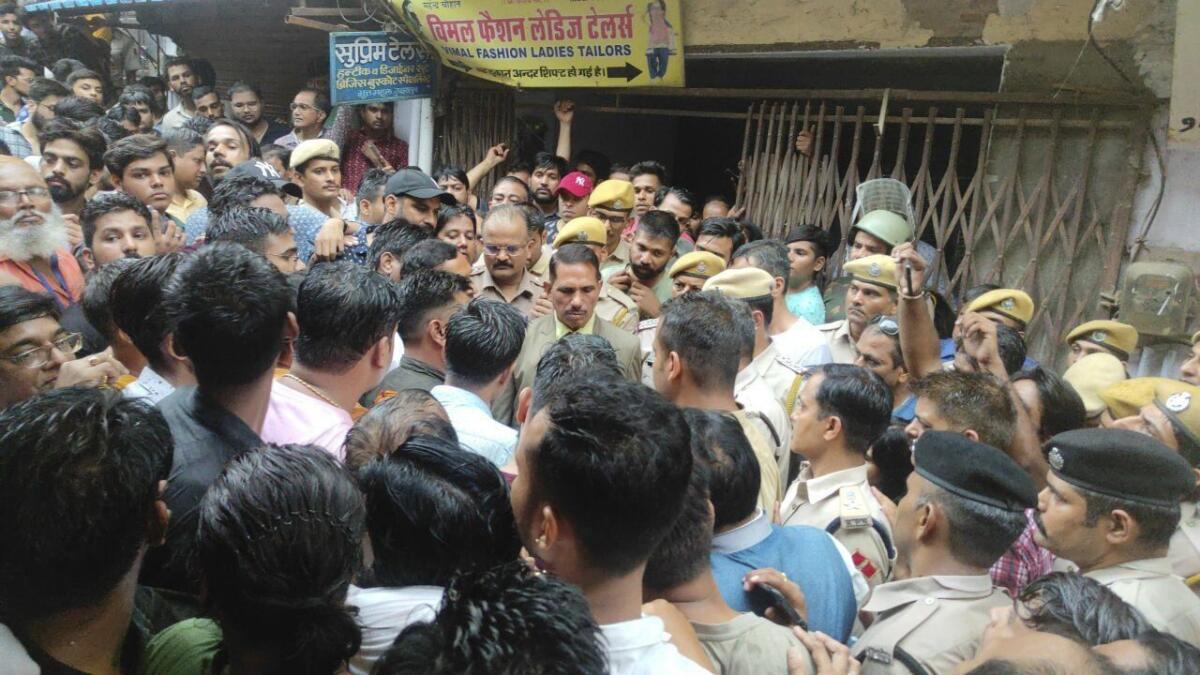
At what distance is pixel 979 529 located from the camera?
2174 mm

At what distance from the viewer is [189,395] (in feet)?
7.01

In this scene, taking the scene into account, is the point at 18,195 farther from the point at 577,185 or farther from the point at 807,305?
the point at 807,305

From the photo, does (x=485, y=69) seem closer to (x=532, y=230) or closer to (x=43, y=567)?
(x=532, y=230)

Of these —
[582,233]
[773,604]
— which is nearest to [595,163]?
[582,233]

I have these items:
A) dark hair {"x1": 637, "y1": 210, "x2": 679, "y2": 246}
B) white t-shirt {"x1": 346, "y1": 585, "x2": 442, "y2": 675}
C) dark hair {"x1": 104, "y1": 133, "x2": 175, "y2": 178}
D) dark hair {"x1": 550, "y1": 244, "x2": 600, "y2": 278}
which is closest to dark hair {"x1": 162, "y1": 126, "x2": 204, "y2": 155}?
dark hair {"x1": 104, "y1": 133, "x2": 175, "y2": 178}

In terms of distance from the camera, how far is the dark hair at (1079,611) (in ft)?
5.84

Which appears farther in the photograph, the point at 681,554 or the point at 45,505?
the point at 681,554

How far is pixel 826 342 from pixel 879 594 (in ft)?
8.23

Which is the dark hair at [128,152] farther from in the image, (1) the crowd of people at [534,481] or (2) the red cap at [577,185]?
(2) the red cap at [577,185]

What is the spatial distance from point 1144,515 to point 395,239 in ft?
12.5

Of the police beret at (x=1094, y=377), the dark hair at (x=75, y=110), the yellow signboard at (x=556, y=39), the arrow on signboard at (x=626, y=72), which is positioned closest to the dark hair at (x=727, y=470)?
the police beret at (x=1094, y=377)

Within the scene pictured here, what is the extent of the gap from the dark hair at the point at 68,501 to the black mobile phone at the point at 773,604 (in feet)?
4.52

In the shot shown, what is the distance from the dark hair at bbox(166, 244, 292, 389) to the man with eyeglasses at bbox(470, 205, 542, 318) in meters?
2.65

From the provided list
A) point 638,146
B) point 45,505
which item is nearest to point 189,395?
point 45,505
